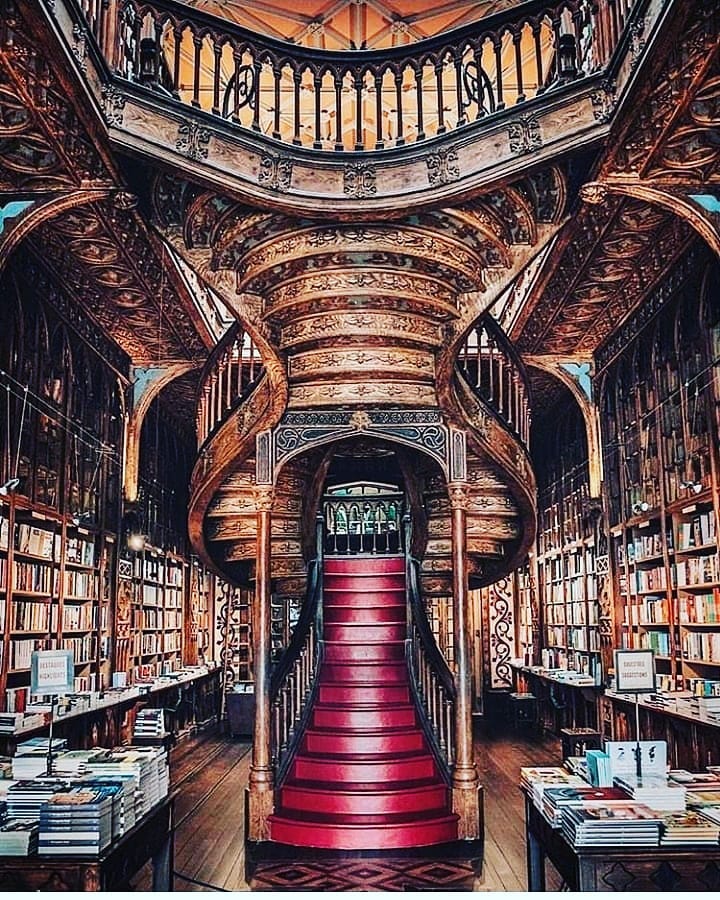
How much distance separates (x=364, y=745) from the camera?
648 cm

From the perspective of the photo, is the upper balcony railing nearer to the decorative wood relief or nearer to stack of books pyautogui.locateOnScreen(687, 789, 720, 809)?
the decorative wood relief

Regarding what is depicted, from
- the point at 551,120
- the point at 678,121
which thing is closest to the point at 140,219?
the point at 551,120

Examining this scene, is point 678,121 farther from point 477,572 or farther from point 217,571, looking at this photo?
point 217,571

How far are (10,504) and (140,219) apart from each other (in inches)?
77.3

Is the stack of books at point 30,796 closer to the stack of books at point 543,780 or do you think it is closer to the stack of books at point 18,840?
the stack of books at point 18,840

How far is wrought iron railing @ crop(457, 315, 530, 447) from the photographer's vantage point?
266 inches

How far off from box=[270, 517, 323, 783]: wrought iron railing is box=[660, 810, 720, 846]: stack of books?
138 inches

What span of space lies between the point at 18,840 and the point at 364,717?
3969 mm

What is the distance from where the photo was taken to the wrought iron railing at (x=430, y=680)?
622 cm

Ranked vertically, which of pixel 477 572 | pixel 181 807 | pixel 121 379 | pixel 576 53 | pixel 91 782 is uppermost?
pixel 576 53

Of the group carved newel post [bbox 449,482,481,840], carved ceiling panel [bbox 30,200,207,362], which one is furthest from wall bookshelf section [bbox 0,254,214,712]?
carved newel post [bbox 449,482,481,840]

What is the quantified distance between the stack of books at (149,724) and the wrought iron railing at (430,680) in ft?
7.92

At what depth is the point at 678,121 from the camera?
4473 millimetres

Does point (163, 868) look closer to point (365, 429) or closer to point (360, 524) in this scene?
point (365, 429)
